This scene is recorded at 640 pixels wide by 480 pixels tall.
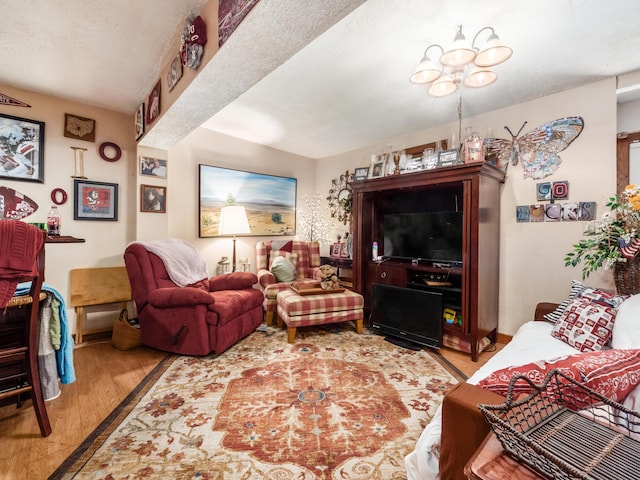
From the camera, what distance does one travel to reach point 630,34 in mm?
1754

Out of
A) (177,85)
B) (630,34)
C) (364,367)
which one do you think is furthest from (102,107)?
(630,34)

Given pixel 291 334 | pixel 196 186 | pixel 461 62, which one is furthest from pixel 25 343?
pixel 461 62

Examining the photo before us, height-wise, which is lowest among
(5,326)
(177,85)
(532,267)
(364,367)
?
(364,367)

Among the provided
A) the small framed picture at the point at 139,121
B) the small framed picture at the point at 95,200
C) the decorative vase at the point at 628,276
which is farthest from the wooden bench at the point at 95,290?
the decorative vase at the point at 628,276

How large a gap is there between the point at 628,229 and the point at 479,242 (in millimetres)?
877

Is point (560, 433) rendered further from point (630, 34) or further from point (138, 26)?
point (138, 26)

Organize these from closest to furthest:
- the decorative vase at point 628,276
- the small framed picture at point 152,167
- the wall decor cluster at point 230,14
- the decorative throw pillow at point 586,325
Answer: the wall decor cluster at point 230,14 → the decorative throw pillow at point 586,325 → the decorative vase at point 628,276 → the small framed picture at point 152,167

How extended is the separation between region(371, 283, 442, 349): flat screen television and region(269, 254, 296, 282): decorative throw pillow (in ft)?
3.52

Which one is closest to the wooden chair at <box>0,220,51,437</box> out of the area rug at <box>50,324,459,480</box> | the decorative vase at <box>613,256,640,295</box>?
the area rug at <box>50,324,459,480</box>

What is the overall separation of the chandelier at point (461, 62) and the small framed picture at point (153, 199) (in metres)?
2.80

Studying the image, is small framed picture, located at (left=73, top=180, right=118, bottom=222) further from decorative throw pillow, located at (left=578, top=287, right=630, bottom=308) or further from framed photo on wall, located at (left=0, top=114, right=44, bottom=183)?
decorative throw pillow, located at (left=578, top=287, right=630, bottom=308)

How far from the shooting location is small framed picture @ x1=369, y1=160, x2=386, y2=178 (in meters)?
3.31

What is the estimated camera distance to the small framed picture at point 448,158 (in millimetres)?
2641

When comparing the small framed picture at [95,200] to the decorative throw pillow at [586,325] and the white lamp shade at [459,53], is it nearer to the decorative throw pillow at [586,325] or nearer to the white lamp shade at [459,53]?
the white lamp shade at [459,53]
